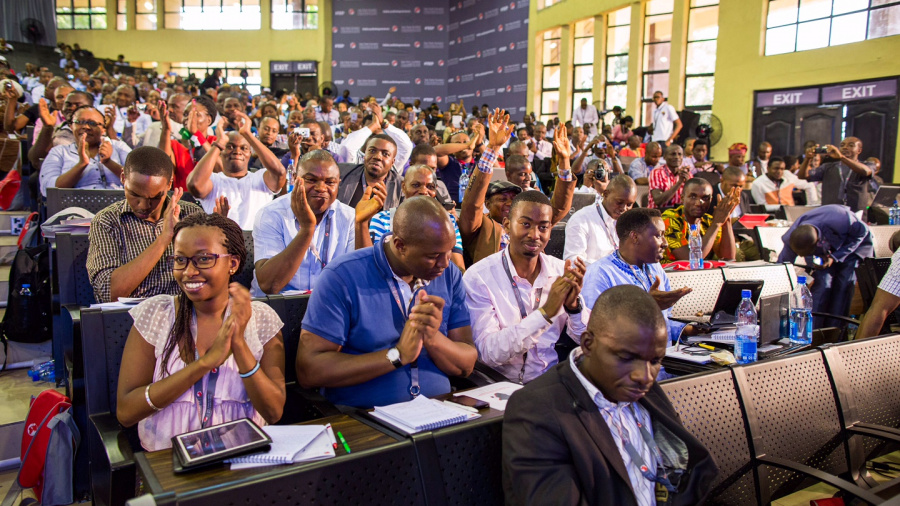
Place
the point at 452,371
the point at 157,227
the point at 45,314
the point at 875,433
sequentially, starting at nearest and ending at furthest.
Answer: the point at 452,371
the point at 875,433
the point at 157,227
the point at 45,314

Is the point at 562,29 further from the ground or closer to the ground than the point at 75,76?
further from the ground

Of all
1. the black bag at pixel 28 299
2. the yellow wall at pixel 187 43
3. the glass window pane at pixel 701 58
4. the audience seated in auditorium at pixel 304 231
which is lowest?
the black bag at pixel 28 299

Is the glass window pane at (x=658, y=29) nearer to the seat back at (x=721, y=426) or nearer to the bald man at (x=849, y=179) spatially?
the bald man at (x=849, y=179)

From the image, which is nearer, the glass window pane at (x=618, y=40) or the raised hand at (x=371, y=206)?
the raised hand at (x=371, y=206)

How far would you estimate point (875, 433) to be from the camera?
286 cm

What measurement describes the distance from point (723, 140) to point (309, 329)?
15.5 metres

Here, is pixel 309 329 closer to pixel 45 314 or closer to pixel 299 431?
pixel 299 431

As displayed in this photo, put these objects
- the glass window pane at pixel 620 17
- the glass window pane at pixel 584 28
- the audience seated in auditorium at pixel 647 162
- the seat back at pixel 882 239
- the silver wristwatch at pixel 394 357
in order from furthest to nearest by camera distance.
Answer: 1. the glass window pane at pixel 584 28
2. the glass window pane at pixel 620 17
3. the audience seated in auditorium at pixel 647 162
4. the seat back at pixel 882 239
5. the silver wristwatch at pixel 394 357

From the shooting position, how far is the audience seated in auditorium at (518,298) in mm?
3006

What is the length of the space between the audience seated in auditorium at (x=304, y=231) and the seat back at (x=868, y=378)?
2.52 meters

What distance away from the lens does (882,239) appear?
669cm

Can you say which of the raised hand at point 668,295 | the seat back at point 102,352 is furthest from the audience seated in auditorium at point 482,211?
the seat back at point 102,352

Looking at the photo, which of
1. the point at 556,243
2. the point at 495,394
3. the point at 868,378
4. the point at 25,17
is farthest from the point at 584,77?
the point at 25,17

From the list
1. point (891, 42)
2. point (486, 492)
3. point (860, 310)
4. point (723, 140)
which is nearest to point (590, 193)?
point (860, 310)
